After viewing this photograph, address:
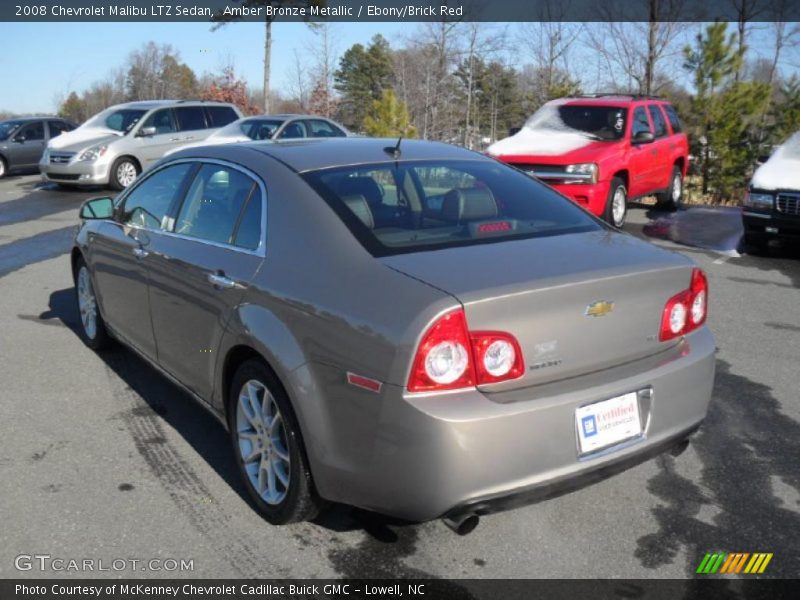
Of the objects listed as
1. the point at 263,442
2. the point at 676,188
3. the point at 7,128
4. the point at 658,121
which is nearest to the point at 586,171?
the point at 658,121

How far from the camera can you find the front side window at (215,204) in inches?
146

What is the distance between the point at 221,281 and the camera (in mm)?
3518

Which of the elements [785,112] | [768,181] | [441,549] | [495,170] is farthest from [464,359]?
[785,112]

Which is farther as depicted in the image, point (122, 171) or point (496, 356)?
point (122, 171)

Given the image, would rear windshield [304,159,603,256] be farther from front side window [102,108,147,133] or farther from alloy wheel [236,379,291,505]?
front side window [102,108,147,133]

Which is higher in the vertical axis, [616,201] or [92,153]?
[92,153]

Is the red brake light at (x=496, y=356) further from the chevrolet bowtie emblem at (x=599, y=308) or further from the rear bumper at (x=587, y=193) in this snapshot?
the rear bumper at (x=587, y=193)

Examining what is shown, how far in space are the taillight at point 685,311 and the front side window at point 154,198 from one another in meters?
2.60

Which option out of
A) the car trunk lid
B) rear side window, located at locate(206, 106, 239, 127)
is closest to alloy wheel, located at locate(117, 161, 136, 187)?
rear side window, located at locate(206, 106, 239, 127)

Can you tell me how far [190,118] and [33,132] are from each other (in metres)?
6.65

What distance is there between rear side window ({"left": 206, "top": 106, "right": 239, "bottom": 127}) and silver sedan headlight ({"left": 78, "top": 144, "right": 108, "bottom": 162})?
2.50m

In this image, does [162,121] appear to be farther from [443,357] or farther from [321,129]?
[443,357]

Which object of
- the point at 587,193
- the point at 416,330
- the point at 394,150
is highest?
the point at 394,150

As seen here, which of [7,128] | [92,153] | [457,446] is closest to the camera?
[457,446]
